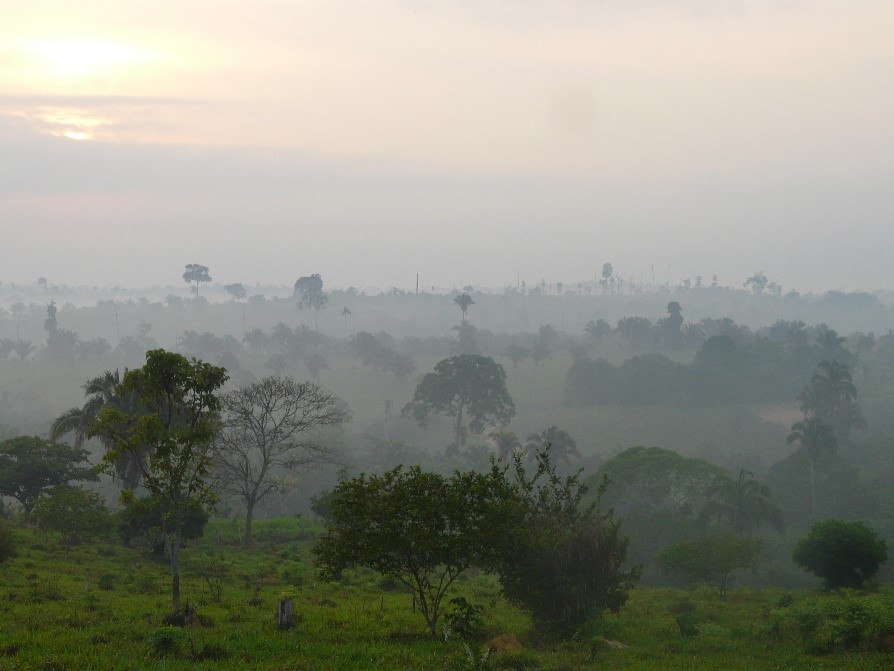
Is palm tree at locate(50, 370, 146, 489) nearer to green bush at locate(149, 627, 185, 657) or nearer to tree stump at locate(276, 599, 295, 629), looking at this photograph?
tree stump at locate(276, 599, 295, 629)

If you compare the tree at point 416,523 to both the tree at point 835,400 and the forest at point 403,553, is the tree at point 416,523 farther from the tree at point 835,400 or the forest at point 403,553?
the tree at point 835,400

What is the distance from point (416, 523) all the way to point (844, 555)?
31.1 m

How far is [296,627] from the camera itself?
2611 centimetres

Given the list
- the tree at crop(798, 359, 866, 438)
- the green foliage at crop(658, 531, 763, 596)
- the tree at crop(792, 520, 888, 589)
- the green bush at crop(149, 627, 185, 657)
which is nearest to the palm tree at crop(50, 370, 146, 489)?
the green bush at crop(149, 627, 185, 657)

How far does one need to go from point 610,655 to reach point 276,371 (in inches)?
Result: 5462

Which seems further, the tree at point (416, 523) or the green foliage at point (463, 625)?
the green foliage at point (463, 625)

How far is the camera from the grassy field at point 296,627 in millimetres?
21422

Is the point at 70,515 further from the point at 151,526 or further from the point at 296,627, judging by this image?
the point at 296,627

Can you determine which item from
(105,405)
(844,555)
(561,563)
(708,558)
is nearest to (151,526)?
(105,405)

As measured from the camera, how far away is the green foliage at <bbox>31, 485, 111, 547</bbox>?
39.0m

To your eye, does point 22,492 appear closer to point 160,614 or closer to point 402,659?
point 160,614

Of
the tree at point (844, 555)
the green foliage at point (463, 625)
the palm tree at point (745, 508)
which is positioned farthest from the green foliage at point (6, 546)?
the palm tree at point (745, 508)

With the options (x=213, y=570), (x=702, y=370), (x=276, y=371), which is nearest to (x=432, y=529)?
(x=213, y=570)

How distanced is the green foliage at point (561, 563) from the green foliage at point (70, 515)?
24.4 m
